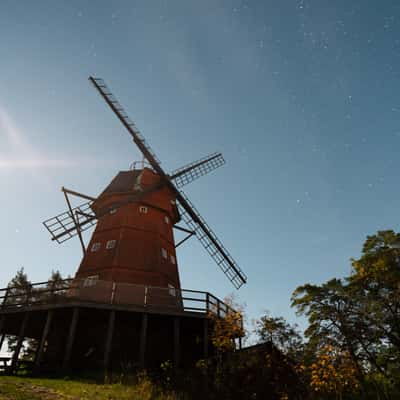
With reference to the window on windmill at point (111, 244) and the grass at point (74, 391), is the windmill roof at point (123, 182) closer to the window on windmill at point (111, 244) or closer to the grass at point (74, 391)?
the window on windmill at point (111, 244)

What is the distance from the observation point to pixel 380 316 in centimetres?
2056

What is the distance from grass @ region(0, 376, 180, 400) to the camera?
9.11m

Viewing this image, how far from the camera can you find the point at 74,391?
10.1 m

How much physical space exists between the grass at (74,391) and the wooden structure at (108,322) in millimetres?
2961

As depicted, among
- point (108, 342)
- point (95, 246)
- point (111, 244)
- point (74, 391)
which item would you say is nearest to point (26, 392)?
point (74, 391)

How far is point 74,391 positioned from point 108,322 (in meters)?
6.19

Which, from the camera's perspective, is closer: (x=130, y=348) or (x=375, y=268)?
(x=130, y=348)

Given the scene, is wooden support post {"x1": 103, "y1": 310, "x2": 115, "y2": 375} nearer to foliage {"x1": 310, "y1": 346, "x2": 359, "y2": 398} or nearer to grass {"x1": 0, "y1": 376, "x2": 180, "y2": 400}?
grass {"x1": 0, "y1": 376, "x2": 180, "y2": 400}

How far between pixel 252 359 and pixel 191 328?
5.63 meters

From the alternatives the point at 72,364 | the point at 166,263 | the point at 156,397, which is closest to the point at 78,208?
the point at 166,263

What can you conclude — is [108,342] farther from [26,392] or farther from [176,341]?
[26,392]

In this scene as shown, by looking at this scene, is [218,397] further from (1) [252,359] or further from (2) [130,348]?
(2) [130,348]

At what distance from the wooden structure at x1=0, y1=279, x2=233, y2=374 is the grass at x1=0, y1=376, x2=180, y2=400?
2.96 metres

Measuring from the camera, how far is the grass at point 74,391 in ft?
29.9
